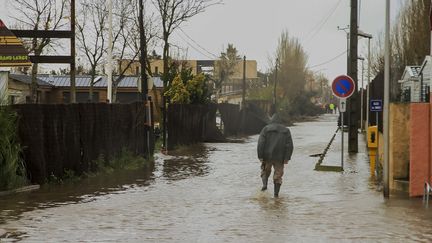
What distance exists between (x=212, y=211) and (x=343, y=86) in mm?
8965

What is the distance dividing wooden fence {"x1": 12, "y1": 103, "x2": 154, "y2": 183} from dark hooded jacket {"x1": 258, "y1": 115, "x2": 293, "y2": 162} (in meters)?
4.64

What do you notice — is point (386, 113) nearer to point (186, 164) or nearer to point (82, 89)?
point (186, 164)

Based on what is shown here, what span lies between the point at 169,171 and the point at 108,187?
4.58 metres

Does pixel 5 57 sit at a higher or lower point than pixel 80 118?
higher

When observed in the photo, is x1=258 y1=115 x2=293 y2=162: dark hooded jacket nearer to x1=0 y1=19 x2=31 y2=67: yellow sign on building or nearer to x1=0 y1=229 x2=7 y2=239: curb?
x1=0 y1=229 x2=7 y2=239: curb

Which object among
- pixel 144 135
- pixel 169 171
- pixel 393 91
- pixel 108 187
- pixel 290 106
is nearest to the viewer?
pixel 108 187

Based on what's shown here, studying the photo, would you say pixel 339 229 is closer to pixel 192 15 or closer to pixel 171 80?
pixel 171 80

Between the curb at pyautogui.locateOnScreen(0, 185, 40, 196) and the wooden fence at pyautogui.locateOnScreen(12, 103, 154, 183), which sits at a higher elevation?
the wooden fence at pyautogui.locateOnScreen(12, 103, 154, 183)

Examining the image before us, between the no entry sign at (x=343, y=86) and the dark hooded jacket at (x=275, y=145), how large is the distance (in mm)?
5732

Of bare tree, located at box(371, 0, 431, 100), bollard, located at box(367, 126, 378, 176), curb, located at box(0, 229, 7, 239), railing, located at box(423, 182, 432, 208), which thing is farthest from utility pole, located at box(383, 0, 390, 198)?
bare tree, located at box(371, 0, 431, 100)

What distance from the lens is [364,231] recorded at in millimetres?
9875

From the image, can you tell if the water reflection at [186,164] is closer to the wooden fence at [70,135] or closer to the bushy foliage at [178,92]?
the wooden fence at [70,135]

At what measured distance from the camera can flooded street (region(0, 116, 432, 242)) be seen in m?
9.62

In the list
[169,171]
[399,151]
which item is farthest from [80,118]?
[399,151]
